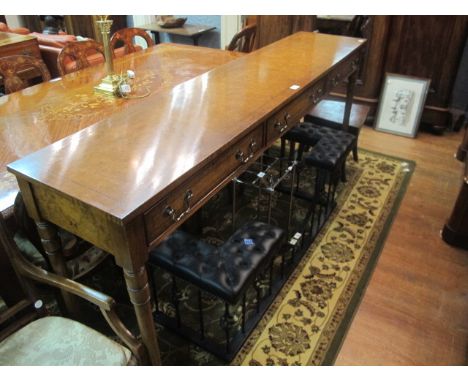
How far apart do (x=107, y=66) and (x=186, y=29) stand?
3130mm

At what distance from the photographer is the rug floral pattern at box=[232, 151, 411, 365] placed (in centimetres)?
171

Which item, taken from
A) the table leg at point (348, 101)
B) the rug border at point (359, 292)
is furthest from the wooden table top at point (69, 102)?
the rug border at point (359, 292)

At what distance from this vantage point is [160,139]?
4.43 feet

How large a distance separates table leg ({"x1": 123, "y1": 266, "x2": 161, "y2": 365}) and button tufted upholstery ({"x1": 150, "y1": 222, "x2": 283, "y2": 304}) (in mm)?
276

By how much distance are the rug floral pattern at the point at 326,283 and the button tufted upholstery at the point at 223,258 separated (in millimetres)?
421

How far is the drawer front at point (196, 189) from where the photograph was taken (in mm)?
1131

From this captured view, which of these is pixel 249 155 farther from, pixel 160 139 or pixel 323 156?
pixel 323 156

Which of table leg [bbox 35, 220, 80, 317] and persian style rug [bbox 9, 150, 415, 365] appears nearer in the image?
table leg [bbox 35, 220, 80, 317]

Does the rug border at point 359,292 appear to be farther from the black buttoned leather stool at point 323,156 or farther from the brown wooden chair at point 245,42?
the brown wooden chair at point 245,42

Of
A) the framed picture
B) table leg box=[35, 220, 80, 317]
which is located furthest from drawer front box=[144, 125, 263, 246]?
the framed picture

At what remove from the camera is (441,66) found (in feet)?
11.0

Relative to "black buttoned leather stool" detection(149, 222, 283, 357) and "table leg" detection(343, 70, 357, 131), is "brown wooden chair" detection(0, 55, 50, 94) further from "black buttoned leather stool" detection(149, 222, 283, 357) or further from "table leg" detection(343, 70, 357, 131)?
"table leg" detection(343, 70, 357, 131)
